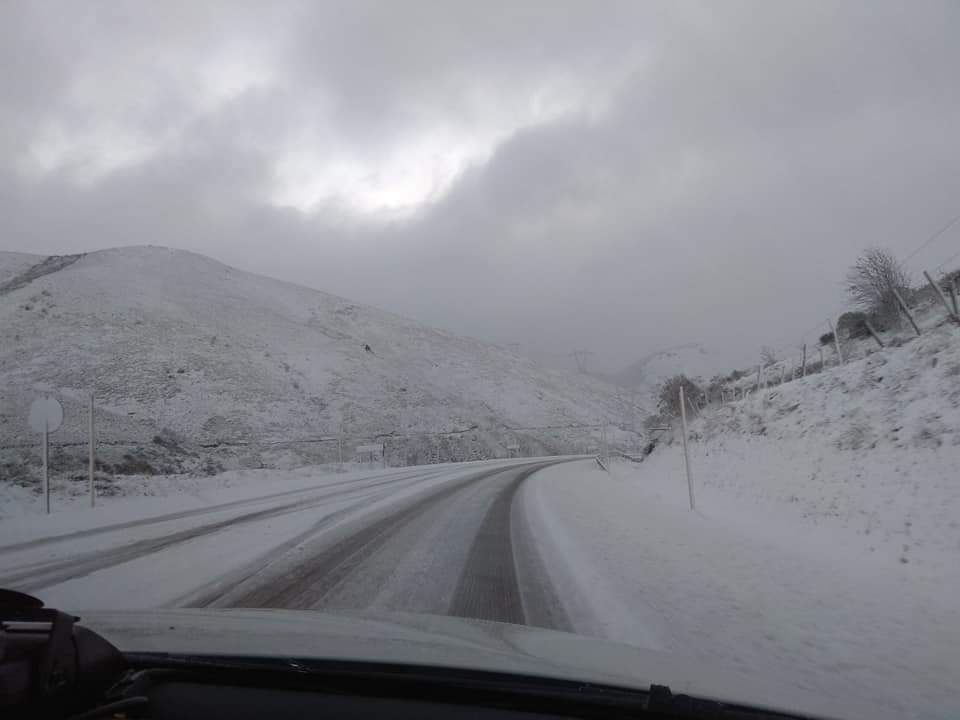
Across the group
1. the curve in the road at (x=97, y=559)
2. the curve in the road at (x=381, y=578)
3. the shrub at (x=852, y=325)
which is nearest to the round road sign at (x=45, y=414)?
the curve in the road at (x=97, y=559)

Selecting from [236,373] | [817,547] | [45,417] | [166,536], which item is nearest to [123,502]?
[45,417]

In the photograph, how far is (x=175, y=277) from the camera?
80000 millimetres

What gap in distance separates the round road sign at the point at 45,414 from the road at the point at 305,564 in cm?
475

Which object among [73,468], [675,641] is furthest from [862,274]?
[73,468]

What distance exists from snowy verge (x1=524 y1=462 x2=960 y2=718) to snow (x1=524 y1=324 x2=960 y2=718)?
0.02m

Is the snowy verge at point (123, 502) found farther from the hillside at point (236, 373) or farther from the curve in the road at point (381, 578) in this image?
A: the curve in the road at point (381, 578)

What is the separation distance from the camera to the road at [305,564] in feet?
18.9

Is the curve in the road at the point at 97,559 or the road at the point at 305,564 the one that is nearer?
the road at the point at 305,564

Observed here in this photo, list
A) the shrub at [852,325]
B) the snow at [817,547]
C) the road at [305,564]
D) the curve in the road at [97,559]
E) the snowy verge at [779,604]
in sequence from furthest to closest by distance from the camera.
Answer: the shrub at [852,325] → the curve in the road at [97,559] → the road at [305,564] → the snow at [817,547] → the snowy verge at [779,604]

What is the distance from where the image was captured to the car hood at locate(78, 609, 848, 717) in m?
2.50

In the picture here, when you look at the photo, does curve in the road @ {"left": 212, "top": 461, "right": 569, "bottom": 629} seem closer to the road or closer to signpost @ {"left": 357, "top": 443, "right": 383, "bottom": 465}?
the road

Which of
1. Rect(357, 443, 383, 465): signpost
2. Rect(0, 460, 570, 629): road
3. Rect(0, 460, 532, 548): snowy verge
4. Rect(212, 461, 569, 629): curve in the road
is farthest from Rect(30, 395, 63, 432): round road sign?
Rect(357, 443, 383, 465): signpost

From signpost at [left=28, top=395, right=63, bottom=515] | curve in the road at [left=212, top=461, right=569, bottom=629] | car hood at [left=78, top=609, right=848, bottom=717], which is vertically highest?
signpost at [left=28, top=395, right=63, bottom=515]

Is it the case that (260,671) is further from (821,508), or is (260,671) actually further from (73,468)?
(73,468)
